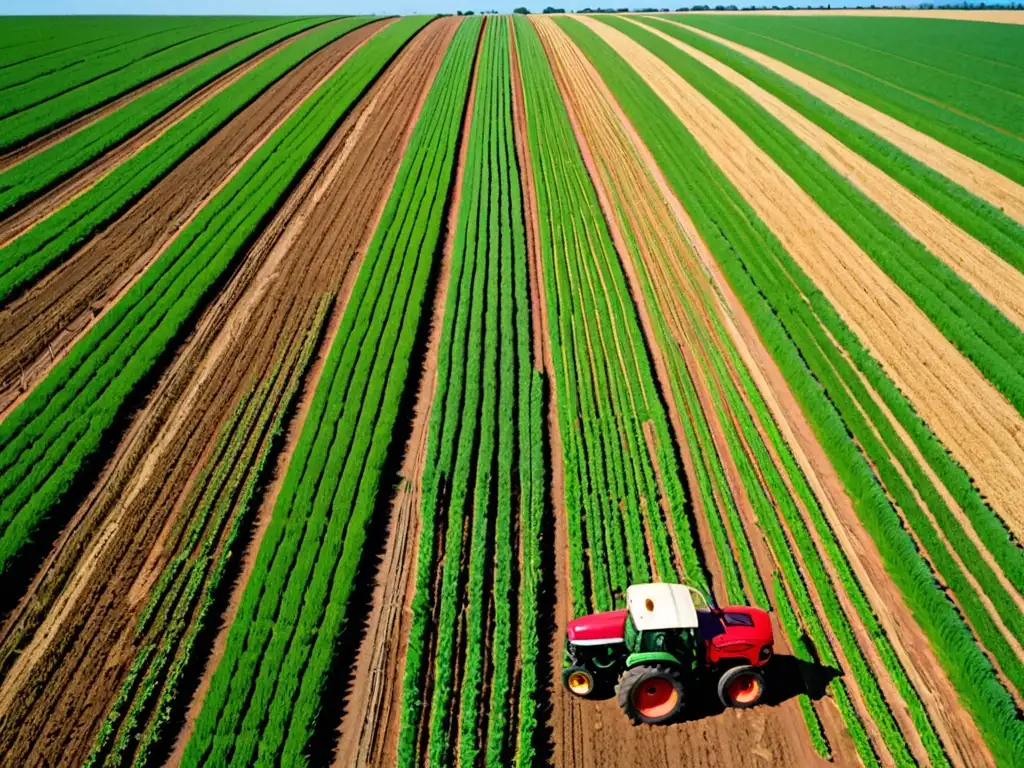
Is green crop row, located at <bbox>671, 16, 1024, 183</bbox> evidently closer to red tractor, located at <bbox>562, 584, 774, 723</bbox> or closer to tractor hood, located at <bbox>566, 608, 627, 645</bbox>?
red tractor, located at <bbox>562, 584, 774, 723</bbox>

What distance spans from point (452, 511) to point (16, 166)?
95.0ft

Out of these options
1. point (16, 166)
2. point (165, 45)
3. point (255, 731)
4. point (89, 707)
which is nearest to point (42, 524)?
point (89, 707)

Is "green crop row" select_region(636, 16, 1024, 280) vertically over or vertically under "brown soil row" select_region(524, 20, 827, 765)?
over

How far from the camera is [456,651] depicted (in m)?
10.6

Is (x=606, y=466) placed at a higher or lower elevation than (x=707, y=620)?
higher

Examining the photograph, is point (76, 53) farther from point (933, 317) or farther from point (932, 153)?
point (933, 317)

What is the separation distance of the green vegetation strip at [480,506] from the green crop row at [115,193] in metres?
13.9

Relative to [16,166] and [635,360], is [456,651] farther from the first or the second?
[16,166]

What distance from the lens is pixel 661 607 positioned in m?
9.20

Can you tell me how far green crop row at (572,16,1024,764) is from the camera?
32.3 ft

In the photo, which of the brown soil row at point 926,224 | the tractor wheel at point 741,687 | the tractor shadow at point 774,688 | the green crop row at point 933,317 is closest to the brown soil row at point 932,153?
the brown soil row at point 926,224

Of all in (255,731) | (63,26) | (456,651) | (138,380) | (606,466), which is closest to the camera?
(255,731)

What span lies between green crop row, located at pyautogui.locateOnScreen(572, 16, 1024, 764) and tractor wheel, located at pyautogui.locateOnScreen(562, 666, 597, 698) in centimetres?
606

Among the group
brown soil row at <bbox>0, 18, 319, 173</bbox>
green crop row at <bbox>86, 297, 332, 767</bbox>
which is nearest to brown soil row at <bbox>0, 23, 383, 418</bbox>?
green crop row at <bbox>86, 297, 332, 767</bbox>
